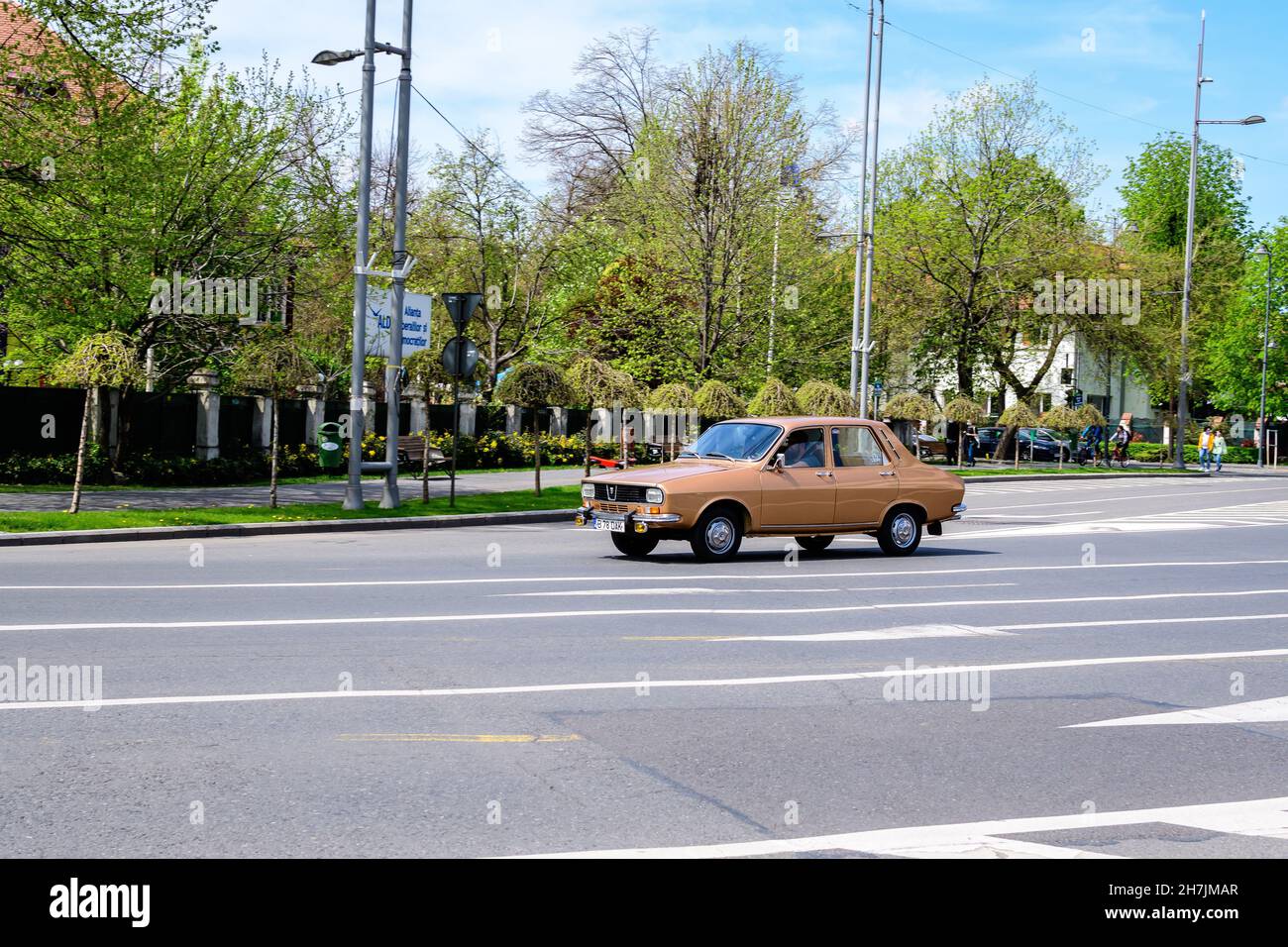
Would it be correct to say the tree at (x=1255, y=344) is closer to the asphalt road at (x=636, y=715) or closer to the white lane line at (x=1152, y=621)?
the asphalt road at (x=636, y=715)

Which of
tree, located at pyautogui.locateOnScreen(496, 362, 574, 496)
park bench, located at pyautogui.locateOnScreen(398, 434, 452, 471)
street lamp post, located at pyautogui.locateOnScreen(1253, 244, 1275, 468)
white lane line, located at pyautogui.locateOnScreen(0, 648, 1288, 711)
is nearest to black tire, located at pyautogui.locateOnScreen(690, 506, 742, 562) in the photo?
white lane line, located at pyautogui.locateOnScreen(0, 648, 1288, 711)

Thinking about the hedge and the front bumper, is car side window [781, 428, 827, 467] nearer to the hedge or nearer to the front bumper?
the front bumper

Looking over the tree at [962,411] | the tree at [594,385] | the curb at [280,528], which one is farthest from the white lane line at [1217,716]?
the tree at [962,411]

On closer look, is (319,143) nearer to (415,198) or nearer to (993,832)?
(415,198)

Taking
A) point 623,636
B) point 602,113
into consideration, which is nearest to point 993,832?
point 623,636

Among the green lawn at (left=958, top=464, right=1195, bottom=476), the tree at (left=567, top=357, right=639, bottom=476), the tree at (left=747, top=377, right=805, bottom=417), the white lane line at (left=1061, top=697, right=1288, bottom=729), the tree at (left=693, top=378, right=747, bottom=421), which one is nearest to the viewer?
the white lane line at (left=1061, top=697, right=1288, bottom=729)

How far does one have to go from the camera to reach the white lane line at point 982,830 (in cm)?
500

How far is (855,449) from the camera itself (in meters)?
18.1

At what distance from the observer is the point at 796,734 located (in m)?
7.17

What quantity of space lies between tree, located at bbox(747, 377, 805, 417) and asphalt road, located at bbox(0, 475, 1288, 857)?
65.8 ft

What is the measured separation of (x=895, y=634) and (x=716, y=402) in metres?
25.5

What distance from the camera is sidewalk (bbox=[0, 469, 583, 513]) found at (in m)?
22.8

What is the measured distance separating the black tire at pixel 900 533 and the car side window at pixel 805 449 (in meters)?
1.40
